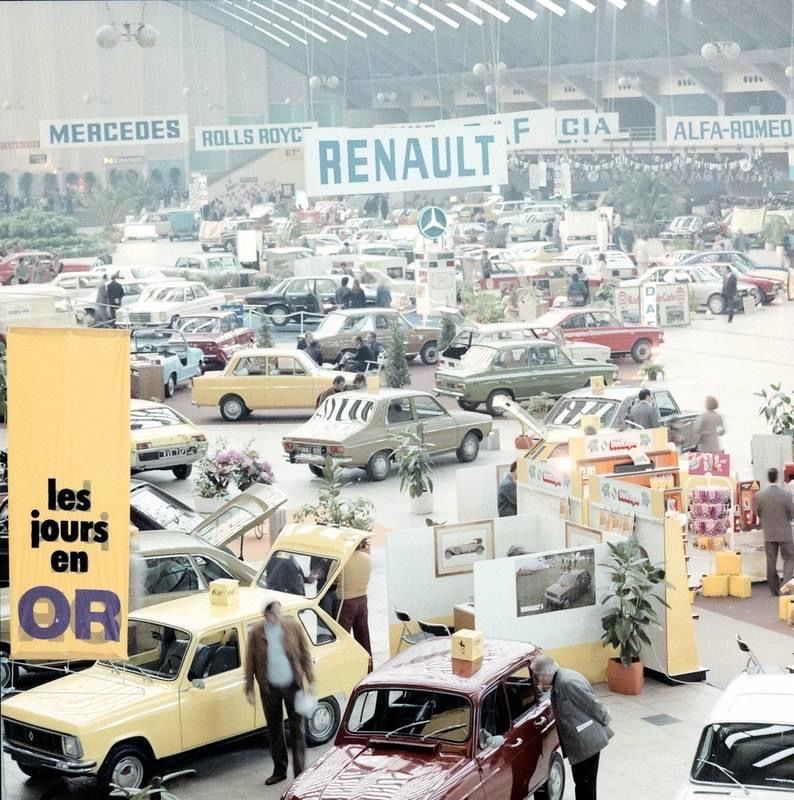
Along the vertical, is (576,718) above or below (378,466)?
below

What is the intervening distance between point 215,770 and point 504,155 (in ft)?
64.5

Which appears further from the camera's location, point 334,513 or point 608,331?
point 608,331

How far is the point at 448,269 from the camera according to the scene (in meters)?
35.4

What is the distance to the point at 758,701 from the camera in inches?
371

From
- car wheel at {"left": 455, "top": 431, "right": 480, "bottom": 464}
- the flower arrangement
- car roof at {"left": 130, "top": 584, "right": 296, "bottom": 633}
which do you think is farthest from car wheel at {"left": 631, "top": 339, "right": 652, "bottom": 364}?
car roof at {"left": 130, "top": 584, "right": 296, "bottom": 633}

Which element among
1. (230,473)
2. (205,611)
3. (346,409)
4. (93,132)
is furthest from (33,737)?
(93,132)

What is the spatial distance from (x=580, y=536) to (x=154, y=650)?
4.13 m

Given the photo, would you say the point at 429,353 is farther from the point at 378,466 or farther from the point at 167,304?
the point at 378,466

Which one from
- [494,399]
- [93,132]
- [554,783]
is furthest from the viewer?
[93,132]

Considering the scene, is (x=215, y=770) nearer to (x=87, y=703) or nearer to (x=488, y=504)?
(x=87, y=703)

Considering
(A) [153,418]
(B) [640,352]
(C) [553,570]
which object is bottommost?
(C) [553,570]

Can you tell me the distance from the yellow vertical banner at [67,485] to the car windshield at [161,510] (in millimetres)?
7703

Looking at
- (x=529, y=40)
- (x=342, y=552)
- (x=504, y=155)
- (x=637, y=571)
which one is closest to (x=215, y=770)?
(x=342, y=552)

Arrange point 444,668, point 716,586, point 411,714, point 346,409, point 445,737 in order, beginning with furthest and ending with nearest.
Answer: point 346,409, point 716,586, point 444,668, point 411,714, point 445,737
